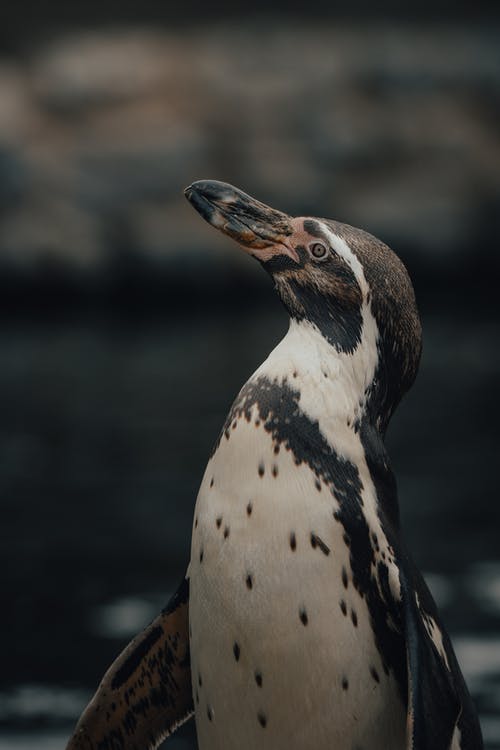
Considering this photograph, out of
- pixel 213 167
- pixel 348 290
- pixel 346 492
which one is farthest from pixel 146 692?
pixel 213 167

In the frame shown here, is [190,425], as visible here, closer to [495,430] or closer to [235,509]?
[495,430]

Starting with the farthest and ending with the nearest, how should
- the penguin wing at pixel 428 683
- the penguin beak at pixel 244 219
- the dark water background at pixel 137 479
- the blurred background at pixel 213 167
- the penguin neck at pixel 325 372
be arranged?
the blurred background at pixel 213 167, the dark water background at pixel 137 479, the penguin beak at pixel 244 219, the penguin neck at pixel 325 372, the penguin wing at pixel 428 683

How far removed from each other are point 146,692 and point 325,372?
52 cm

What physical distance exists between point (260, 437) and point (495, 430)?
4.15 meters

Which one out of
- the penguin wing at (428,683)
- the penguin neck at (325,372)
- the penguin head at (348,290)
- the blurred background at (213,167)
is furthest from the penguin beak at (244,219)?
the blurred background at (213,167)

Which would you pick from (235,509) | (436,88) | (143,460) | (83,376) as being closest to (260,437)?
(235,509)

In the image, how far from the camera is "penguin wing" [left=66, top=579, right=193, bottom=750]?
1.93 metres

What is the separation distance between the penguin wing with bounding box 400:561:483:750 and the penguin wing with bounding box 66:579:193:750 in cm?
32

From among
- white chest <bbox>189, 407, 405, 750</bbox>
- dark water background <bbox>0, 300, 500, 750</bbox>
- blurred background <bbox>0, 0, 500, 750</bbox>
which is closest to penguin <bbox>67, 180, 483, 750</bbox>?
white chest <bbox>189, 407, 405, 750</bbox>

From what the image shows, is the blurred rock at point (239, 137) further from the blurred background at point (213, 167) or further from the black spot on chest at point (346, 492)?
the black spot on chest at point (346, 492)

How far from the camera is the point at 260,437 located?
69.5 inches

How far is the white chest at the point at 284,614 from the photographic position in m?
1.74

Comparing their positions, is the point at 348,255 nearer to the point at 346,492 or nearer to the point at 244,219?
the point at 244,219

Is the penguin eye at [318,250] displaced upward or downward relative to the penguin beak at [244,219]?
downward
